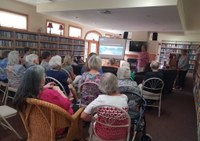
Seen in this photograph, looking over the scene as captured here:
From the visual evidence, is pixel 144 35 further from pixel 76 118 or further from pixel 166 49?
pixel 76 118

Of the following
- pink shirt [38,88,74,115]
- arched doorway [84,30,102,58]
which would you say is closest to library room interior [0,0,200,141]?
pink shirt [38,88,74,115]

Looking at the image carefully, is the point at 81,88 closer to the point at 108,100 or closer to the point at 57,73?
the point at 57,73

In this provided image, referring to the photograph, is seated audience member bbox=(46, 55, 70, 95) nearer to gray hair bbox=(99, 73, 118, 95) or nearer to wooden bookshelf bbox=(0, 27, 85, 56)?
gray hair bbox=(99, 73, 118, 95)

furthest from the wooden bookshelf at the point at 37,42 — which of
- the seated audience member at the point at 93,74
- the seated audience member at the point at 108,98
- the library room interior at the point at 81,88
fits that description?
the seated audience member at the point at 108,98

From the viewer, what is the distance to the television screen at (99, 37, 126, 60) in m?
7.17

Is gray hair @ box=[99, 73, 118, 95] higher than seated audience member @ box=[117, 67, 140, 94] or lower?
higher

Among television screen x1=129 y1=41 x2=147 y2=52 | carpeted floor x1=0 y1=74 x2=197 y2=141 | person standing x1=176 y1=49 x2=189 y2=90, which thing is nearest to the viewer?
carpeted floor x1=0 y1=74 x2=197 y2=141

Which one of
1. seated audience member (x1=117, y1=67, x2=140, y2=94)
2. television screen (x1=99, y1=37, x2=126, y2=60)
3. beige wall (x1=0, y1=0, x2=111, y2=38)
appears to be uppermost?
beige wall (x1=0, y1=0, x2=111, y2=38)

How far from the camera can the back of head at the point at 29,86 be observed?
132cm

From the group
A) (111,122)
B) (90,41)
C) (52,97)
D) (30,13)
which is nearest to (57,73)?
(52,97)

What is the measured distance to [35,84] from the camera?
1378mm

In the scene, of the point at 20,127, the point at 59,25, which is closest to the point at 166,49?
the point at 59,25

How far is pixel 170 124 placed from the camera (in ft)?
9.82

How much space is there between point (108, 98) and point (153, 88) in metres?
1.99
